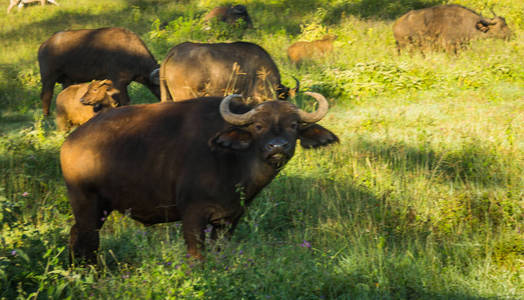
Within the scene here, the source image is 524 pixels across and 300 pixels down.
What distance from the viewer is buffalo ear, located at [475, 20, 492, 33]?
14481 mm

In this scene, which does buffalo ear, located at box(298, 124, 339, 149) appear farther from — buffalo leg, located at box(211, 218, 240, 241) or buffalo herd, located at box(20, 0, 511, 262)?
buffalo leg, located at box(211, 218, 240, 241)

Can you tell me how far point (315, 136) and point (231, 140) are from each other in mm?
929

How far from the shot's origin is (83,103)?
895 centimetres

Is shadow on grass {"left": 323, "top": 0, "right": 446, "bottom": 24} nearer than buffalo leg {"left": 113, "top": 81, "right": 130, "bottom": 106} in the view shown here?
→ No

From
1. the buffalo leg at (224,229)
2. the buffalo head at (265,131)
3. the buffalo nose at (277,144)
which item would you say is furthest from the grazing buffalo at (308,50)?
the buffalo nose at (277,144)

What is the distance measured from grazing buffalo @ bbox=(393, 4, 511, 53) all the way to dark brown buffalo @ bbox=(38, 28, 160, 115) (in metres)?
6.72

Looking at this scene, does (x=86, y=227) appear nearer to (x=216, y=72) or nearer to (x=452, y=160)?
(x=452, y=160)

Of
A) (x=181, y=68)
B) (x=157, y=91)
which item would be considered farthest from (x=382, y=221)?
(x=157, y=91)

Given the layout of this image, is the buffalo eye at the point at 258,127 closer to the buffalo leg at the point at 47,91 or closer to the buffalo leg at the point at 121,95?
the buffalo leg at the point at 121,95

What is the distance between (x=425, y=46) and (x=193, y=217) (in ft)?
36.1

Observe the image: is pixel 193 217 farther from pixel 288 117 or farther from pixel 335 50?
pixel 335 50

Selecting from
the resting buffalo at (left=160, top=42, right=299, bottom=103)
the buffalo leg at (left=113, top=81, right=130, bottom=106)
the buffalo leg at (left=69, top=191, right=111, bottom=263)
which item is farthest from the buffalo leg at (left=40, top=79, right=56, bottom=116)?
the buffalo leg at (left=69, top=191, right=111, bottom=263)

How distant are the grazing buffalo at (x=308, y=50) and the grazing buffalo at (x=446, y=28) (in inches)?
77.7

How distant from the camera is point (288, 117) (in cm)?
471
